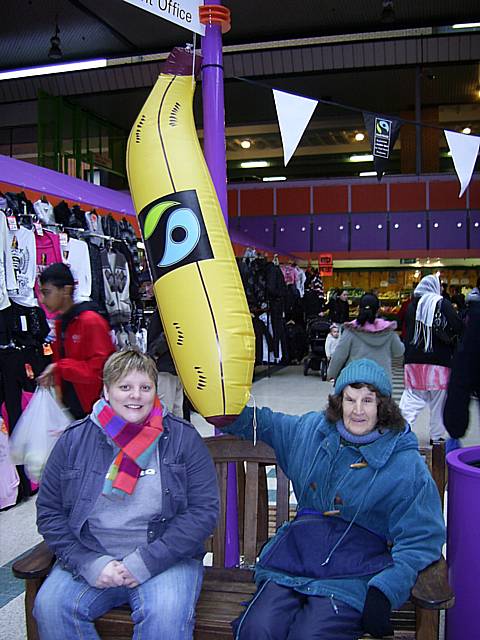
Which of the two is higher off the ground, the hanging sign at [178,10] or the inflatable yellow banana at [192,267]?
the hanging sign at [178,10]

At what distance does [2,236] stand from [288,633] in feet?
11.0

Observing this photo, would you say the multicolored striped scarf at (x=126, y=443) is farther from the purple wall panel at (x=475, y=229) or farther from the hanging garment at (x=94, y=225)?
the purple wall panel at (x=475, y=229)

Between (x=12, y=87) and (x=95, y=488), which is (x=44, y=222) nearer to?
(x=95, y=488)

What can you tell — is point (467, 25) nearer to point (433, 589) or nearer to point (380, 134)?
point (380, 134)

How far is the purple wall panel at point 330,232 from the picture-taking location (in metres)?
14.5

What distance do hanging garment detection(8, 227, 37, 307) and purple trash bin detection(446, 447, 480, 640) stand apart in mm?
3196

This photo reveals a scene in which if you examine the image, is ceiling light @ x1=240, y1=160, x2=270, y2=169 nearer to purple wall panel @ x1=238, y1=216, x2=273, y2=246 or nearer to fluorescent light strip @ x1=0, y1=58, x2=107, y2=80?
purple wall panel @ x1=238, y1=216, x2=273, y2=246

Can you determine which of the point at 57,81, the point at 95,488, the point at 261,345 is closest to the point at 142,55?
the point at 57,81

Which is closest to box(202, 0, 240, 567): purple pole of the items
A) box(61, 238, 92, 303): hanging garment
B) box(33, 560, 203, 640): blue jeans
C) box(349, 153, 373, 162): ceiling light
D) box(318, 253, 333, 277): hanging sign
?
box(33, 560, 203, 640): blue jeans

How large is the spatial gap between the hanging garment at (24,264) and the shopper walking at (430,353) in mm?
3046

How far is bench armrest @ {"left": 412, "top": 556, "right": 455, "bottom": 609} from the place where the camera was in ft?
6.00

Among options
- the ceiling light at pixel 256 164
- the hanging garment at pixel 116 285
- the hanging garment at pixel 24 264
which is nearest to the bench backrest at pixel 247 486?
the hanging garment at pixel 24 264

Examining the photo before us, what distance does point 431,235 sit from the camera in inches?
553

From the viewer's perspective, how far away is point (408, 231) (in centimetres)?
1420
